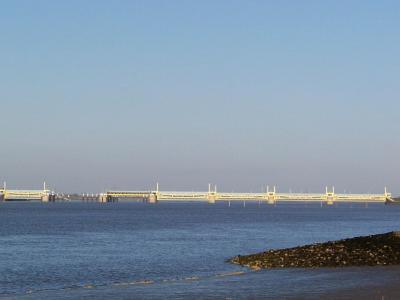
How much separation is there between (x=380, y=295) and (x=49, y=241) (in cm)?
5781

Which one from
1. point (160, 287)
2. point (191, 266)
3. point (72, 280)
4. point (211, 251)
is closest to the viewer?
point (160, 287)

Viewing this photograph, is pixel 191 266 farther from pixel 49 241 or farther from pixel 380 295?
pixel 49 241

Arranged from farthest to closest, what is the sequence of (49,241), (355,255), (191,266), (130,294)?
(49,241) → (191,266) → (355,255) → (130,294)

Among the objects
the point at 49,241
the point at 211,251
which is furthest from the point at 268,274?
the point at 49,241

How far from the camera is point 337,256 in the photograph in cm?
5053

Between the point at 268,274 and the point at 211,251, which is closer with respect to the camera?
the point at 268,274

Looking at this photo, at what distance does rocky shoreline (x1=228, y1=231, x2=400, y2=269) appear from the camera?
48.0 meters

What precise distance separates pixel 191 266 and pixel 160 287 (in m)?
16.3

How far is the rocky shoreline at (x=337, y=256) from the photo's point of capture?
47969 millimetres

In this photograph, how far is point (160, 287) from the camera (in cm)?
3800

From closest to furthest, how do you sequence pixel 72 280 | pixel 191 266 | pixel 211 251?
pixel 72 280 < pixel 191 266 < pixel 211 251

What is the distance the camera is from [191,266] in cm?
5416

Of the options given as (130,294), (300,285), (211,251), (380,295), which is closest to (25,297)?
(130,294)

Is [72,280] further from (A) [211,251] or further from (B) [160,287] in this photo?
(A) [211,251]
